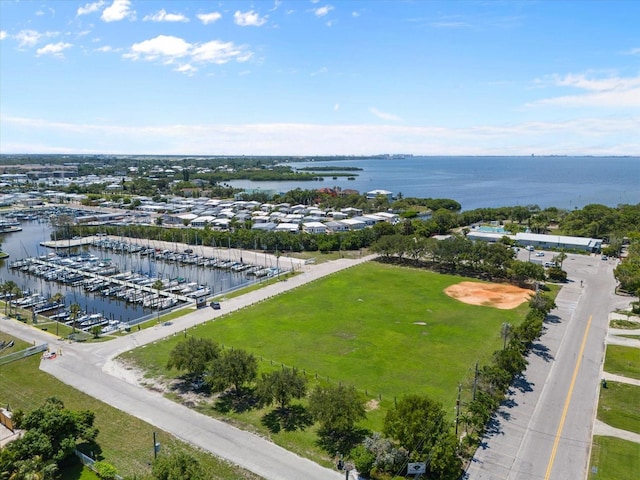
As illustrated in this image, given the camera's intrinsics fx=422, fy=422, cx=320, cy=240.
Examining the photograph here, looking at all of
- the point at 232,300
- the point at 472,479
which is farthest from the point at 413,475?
the point at 232,300

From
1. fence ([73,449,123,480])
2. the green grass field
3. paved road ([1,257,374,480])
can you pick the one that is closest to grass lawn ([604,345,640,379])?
the green grass field

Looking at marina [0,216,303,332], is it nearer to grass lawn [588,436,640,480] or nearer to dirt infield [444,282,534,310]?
dirt infield [444,282,534,310]

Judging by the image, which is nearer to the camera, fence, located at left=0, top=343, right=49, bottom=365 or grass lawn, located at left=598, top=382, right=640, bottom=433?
grass lawn, located at left=598, top=382, right=640, bottom=433

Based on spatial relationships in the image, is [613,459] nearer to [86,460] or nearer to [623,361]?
[623,361]

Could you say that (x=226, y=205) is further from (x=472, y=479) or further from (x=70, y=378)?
(x=472, y=479)

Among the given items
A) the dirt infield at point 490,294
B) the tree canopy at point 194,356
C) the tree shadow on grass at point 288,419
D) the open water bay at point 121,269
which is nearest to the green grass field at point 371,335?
the dirt infield at point 490,294
